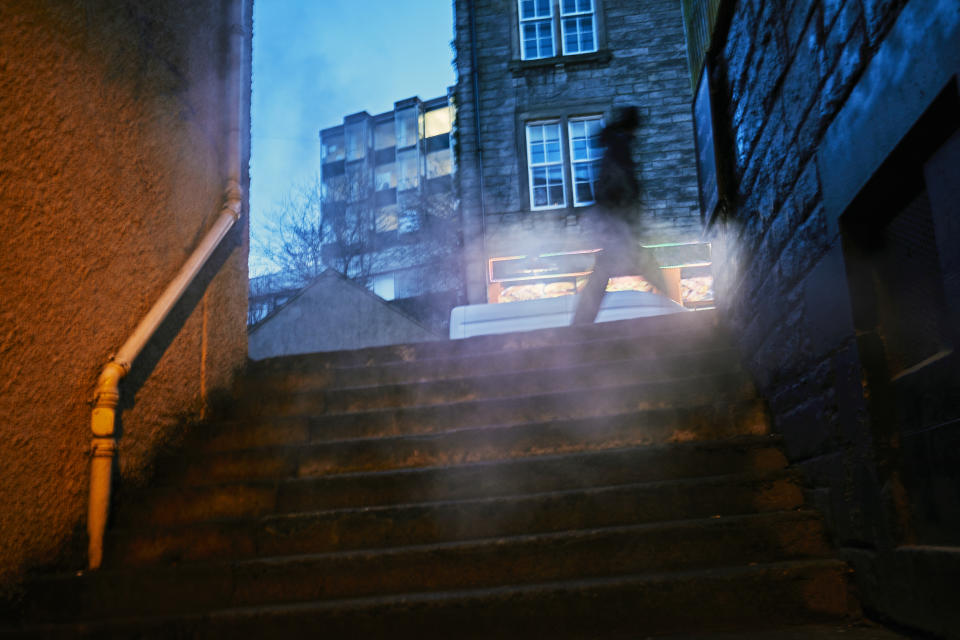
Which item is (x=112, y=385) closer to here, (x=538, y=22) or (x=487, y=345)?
(x=487, y=345)

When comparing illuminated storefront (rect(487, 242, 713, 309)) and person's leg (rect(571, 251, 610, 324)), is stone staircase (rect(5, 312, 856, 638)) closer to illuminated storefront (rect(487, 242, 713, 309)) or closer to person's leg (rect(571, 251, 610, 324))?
person's leg (rect(571, 251, 610, 324))

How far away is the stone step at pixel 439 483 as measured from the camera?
3.09 m

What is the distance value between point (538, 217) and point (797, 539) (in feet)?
32.9

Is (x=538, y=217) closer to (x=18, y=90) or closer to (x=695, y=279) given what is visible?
(x=695, y=279)

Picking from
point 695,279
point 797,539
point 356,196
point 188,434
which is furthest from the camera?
point 356,196

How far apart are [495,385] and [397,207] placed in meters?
30.0

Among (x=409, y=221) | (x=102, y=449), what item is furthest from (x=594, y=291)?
(x=409, y=221)

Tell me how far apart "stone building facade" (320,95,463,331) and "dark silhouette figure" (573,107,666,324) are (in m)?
5.67

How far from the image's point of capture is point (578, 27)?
13.0 meters

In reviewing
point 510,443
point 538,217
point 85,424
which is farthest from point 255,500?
point 538,217

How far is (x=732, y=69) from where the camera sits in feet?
11.9

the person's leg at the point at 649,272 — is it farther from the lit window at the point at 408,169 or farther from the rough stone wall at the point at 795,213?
the lit window at the point at 408,169

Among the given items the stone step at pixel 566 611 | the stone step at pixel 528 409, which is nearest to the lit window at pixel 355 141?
the stone step at pixel 528 409

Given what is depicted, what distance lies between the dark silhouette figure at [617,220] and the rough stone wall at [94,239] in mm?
2819
